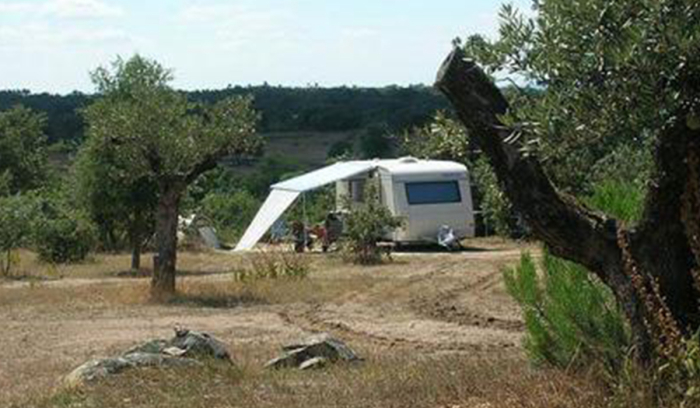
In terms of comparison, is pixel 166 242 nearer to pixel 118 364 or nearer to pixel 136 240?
pixel 136 240

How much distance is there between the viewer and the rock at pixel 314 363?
875 centimetres

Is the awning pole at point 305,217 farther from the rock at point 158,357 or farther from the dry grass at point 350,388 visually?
the dry grass at point 350,388

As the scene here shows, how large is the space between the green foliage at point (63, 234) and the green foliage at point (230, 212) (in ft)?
22.4

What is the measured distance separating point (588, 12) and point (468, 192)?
73.1 ft

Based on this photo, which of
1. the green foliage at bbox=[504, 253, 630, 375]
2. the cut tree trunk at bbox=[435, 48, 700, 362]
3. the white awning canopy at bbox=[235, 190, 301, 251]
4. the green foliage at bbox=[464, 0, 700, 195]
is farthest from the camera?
the white awning canopy at bbox=[235, 190, 301, 251]

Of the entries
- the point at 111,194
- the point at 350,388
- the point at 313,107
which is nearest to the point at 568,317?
the point at 350,388

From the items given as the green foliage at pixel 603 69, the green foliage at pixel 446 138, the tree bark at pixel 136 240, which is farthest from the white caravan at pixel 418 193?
the green foliage at pixel 603 69

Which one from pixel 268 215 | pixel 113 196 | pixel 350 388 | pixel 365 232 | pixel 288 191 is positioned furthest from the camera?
pixel 268 215

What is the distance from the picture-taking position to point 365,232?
22.8 m

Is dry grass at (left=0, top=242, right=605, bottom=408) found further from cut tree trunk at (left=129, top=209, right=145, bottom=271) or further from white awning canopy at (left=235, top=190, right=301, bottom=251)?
white awning canopy at (left=235, top=190, right=301, bottom=251)

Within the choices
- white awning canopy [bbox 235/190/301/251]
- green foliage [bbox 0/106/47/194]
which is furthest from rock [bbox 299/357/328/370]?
green foliage [bbox 0/106/47/194]

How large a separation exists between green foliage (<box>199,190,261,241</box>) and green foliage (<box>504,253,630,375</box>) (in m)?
25.5

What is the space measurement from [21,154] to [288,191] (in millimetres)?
15031

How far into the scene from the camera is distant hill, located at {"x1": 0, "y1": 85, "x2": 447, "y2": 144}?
62906 millimetres
